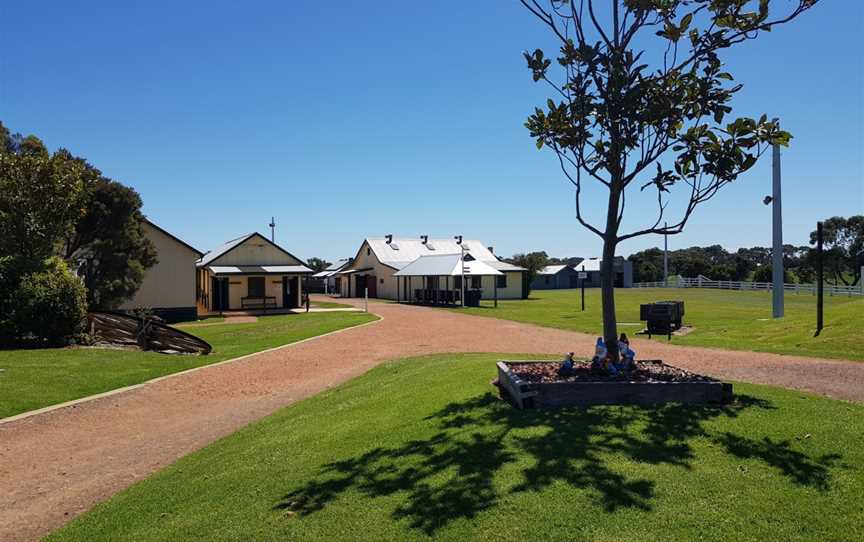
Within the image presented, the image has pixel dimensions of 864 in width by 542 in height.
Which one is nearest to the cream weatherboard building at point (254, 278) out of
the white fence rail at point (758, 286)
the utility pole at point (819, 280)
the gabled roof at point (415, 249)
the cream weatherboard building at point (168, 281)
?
the cream weatherboard building at point (168, 281)

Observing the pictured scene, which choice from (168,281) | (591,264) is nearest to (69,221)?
(168,281)

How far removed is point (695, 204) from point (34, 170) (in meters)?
16.5

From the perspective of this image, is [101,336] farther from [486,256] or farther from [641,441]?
[486,256]

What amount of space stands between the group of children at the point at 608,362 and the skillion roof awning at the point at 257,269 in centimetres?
2914

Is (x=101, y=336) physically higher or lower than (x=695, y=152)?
lower

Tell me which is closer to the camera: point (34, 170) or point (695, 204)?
point (695, 204)

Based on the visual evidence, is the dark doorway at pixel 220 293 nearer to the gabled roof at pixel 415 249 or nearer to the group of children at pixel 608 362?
the gabled roof at pixel 415 249

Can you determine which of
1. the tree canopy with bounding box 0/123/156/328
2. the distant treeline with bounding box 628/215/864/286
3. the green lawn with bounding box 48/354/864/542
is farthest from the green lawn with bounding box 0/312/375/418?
the distant treeline with bounding box 628/215/864/286

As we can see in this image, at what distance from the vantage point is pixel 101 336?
52.0 feet

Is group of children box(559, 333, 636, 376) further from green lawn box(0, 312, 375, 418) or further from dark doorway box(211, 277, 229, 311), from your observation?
dark doorway box(211, 277, 229, 311)

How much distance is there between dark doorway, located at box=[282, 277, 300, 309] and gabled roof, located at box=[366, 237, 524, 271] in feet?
47.7

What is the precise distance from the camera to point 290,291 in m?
37.0

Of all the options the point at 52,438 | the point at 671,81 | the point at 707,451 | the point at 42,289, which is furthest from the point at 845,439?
the point at 42,289

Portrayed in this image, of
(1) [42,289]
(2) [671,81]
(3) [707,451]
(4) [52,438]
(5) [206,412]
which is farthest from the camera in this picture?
(1) [42,289]
